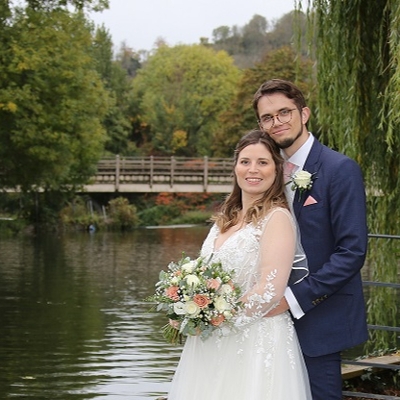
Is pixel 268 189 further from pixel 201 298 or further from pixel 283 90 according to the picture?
pixel 201 298

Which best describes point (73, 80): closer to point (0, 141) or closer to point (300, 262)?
point (0, 141)


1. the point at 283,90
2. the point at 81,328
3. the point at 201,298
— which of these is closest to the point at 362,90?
the point at 283,90

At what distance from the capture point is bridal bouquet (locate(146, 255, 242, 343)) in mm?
4527

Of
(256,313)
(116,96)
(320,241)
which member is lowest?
(256,313)

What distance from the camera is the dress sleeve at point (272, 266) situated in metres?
4.51

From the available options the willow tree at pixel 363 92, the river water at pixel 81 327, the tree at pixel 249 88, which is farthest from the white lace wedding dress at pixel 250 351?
the tree at pixel 249 88

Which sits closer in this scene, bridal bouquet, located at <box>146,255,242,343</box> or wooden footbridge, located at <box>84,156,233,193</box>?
bridal bouquet, located at <box>146,255,242,343</box>

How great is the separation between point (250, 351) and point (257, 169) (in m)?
0.82

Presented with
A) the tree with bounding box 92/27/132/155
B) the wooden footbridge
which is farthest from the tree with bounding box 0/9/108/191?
the tree with bounding box 92/27/132/155

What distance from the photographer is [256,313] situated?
15.0ft

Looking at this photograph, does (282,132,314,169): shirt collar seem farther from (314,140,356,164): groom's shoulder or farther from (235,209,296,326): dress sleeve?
Answer: (235,209,296,326): dress sleeve

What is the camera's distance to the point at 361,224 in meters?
4.52

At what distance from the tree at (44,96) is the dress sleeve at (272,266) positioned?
26.2 metres

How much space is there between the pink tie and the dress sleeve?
0.22m
